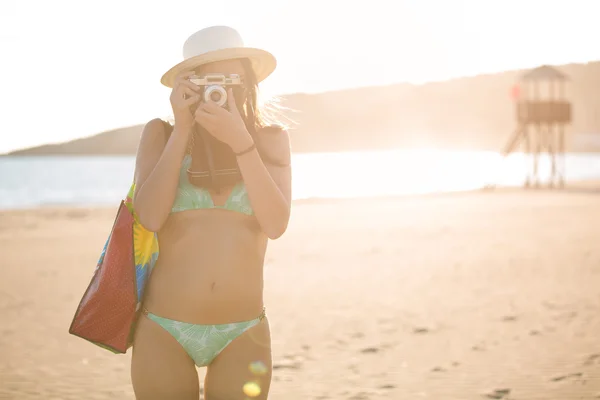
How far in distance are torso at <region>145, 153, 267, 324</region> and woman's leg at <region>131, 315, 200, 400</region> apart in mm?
84

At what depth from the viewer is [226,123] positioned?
2.41m

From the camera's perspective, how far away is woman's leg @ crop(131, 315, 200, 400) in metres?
2.46

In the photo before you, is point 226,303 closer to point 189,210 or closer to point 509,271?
point 189,210

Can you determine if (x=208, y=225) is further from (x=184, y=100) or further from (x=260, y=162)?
(x=184, y=100)

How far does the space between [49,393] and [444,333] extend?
14.4 feet

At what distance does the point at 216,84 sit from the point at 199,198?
404 millimetres

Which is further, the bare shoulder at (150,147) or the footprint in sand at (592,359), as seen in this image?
the footprint in sand at (592,359)

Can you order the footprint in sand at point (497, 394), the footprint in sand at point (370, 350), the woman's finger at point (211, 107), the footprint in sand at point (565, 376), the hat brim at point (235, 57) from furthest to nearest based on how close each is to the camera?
the footprint in sand at point (370, 350), the footprint in sand at point (565, 376), the footprint in sand at point (497, 394), the hat brim at point (235, 57), the woman's finger at point (211, 107)

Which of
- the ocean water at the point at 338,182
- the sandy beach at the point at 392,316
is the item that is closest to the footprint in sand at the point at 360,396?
the sandy beach at the point at 392,316

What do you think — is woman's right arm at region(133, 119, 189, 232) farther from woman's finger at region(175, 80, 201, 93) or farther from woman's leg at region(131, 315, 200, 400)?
woman's leg at region(131, 315, 200, 400)

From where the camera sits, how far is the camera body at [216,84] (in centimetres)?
244

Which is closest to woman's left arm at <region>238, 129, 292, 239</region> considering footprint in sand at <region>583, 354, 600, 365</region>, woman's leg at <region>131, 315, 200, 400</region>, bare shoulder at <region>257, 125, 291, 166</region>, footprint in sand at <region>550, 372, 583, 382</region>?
bare shoulder at <region>257, 125, 291, 166</region>

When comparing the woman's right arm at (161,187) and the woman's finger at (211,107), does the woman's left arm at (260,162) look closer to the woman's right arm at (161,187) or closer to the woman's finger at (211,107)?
the woman's finger at (211,107)

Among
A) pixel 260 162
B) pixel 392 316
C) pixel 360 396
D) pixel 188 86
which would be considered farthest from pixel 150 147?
pixel 392 316
